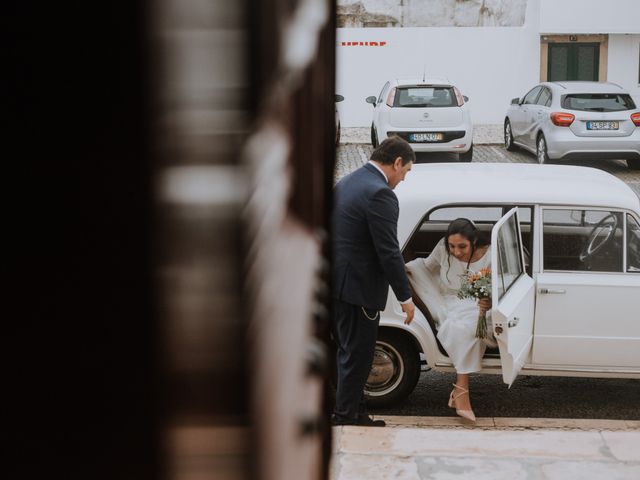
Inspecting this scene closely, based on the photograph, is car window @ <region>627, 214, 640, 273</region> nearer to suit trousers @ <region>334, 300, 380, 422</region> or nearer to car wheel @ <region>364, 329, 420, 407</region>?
car wheel @ <region>364, 329, 420, 407</region>

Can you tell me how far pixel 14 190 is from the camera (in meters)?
0.30

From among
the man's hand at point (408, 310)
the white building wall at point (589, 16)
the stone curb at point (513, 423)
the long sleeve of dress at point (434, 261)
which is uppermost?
the white building wall at point (589, 16)

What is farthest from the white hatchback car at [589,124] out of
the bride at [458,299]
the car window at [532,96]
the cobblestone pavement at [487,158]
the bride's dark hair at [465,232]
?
the bride's dark hair at [465,232]

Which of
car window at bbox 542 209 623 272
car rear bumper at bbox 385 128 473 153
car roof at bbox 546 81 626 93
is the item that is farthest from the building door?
car window at bbox 542 209 623 272

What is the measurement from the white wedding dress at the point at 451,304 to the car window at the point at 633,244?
33.2 inches

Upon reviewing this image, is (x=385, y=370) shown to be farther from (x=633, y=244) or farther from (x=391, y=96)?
(x=391, y=96)

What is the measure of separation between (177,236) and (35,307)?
2.0 inches

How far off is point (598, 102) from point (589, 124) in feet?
1.64

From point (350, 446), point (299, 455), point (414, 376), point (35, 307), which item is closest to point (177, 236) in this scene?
point (35, 307)

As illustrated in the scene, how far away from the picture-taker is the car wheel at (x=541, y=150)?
16484mm

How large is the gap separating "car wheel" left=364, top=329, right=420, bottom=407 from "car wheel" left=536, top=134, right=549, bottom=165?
36.9 ft

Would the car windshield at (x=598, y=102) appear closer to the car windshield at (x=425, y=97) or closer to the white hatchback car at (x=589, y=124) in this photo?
the white hatchback car at (x=589, y=124)

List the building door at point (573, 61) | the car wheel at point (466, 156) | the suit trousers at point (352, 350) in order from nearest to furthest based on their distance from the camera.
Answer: the suit trousers at point (352, 350), the car wheel at point (466, 156), the building door at point (573, 61)

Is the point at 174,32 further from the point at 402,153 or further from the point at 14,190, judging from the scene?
the point at 402,153
